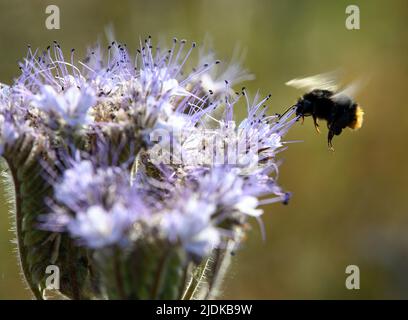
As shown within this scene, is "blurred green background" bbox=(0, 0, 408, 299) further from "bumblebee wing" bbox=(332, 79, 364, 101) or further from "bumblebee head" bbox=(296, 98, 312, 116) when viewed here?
"bumblebee head" bbox=(296, 98, 312, 116)

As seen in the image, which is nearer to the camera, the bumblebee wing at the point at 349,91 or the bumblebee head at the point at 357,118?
the bumblebee wing at the point at 349,91

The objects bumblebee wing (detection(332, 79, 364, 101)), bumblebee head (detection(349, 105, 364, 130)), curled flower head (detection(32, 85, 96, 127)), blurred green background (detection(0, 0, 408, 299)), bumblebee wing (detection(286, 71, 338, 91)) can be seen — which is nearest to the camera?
curled flower head (detection(32, 85, 96, 127))


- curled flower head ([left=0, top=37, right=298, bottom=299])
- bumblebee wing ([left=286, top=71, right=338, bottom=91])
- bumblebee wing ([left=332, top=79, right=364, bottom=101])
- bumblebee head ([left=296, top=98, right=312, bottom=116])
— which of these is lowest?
curled flower head ([left=0, top=37, right=298, bottom=299])

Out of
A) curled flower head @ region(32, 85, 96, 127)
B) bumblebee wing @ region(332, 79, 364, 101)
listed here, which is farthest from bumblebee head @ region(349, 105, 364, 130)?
curled flower head @ region(32, 85, 96, 127)

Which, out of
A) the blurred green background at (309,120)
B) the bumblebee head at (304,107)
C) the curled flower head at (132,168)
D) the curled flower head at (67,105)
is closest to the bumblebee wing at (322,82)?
the bumblebee head at (304,107)

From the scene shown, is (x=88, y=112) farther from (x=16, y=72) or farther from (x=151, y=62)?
(x=16, y=72)

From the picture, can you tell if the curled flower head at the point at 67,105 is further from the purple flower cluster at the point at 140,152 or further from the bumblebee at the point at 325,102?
the bumblebee at the point at 325,102
